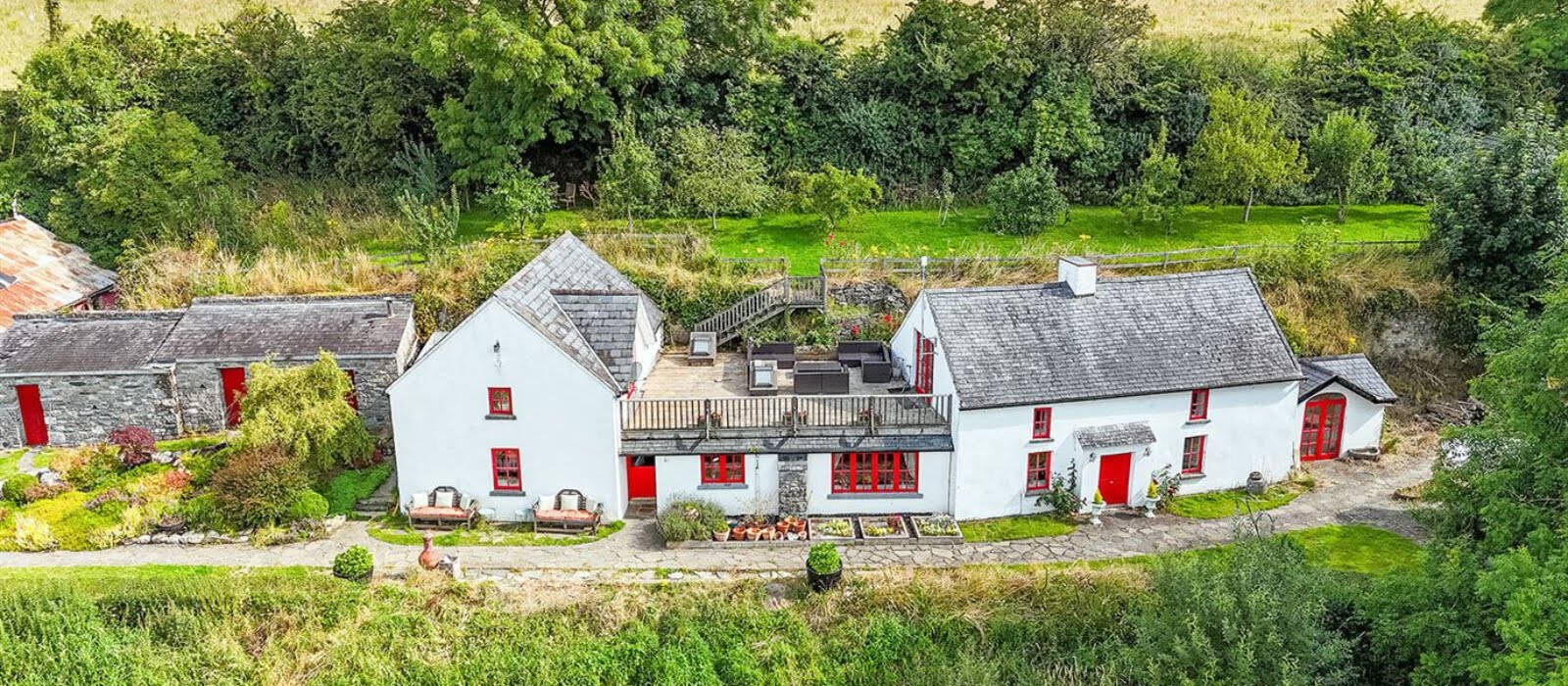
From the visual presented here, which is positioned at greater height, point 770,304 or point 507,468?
point 770,304

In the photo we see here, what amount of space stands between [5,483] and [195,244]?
426 inches

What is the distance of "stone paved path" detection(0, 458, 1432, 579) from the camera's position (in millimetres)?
18812

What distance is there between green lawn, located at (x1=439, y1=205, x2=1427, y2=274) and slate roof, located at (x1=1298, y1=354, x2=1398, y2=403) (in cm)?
725

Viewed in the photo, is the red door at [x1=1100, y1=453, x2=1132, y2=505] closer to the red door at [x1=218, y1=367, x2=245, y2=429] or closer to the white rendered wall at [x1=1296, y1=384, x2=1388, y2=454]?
the white rendered wall at [x1=1296, y1=384, x2=1388, y2=454]

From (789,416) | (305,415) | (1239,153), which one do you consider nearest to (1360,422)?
(1239,153)

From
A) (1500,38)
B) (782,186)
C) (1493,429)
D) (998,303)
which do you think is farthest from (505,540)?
(1500,38)

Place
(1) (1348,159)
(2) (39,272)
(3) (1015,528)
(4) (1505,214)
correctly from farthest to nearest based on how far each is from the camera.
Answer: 1. (1) (1348,159)
2. (2) (39,272)
3. (4) (1505,214)
4. (3) (1015,528)

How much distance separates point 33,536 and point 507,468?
8.93 m

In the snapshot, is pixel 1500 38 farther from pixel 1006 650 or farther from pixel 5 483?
pixel 5 483

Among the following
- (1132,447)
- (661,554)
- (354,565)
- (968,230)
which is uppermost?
(968,230)

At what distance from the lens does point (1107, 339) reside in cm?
2156

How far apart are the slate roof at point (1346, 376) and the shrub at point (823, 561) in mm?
12518

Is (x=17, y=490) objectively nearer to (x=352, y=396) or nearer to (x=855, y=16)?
(x=352, y=396)

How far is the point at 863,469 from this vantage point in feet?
68.4
